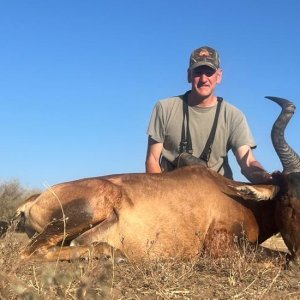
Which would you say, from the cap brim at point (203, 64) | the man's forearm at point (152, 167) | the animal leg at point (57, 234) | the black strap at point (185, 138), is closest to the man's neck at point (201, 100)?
the black strap at point (185, 138)

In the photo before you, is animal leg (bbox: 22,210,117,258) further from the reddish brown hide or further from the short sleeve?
the short sleeve

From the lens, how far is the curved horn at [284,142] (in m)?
5.87

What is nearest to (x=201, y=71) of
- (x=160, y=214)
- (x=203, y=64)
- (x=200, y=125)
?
(x=203, y=64)

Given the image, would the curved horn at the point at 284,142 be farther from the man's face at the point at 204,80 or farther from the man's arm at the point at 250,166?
the man's face at the point at 204,80

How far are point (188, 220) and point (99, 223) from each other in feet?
2.95

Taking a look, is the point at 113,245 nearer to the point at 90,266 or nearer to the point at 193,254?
the point at 193,254

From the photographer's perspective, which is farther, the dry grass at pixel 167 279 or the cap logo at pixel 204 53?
the cap logo at pixel 204 53

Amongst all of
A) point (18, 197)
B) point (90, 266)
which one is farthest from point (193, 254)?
point (18, 197)

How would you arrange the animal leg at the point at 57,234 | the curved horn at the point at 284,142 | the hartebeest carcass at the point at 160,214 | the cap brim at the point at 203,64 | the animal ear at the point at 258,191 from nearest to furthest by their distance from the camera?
the animal leg at the point at 57,234
the hartebeest carcass at the point at 160,214
the animal ear at the point at 258,191
the curved horn at the point at 284,142
the cap brim at the point at 203,64

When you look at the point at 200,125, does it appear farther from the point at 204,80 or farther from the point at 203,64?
the point at 203,64

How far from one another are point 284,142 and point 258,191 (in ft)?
2.45

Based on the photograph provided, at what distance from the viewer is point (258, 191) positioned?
553 cm

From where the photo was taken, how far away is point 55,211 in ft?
17.6

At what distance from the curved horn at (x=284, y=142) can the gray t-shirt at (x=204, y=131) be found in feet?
4.30
